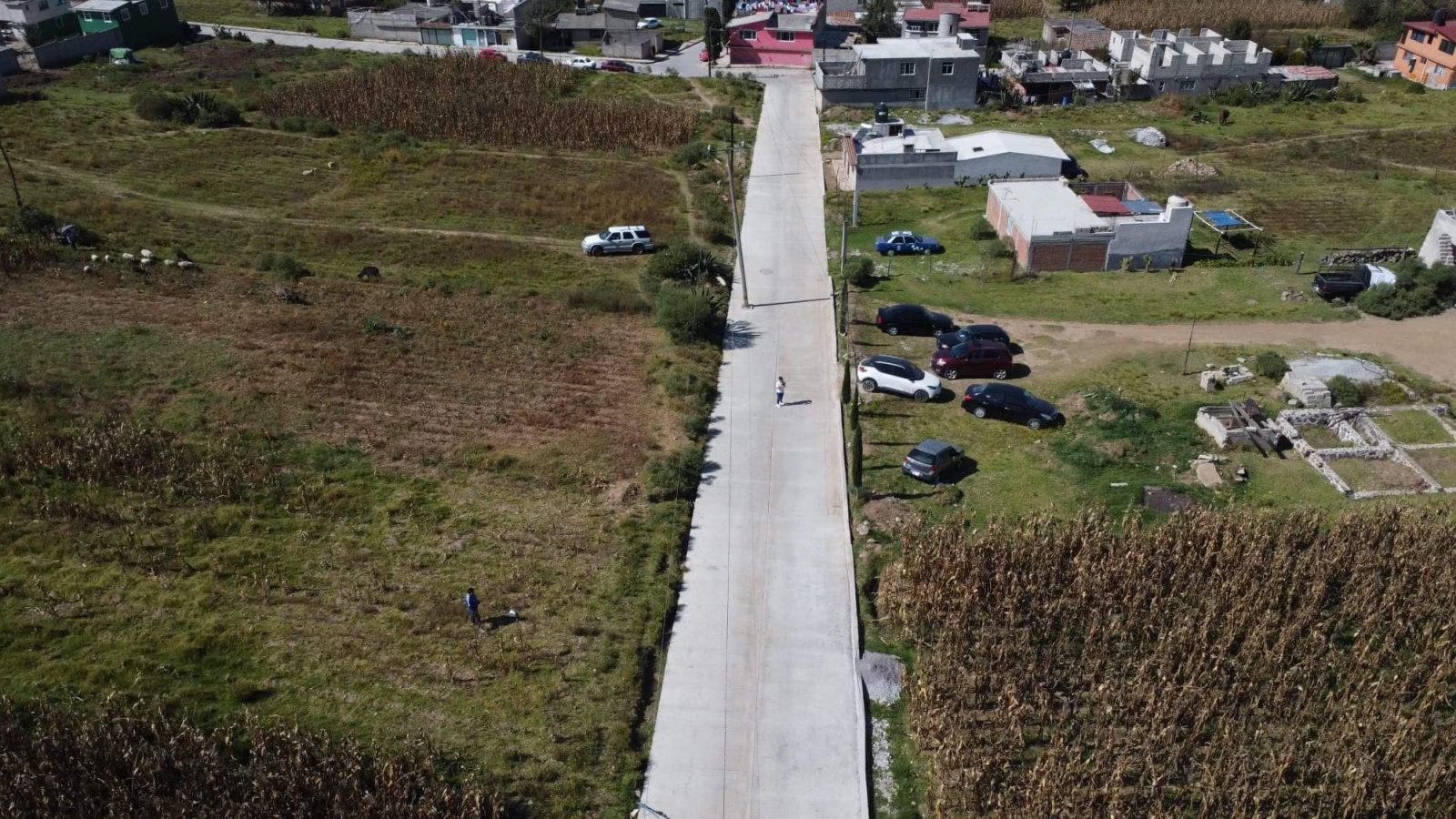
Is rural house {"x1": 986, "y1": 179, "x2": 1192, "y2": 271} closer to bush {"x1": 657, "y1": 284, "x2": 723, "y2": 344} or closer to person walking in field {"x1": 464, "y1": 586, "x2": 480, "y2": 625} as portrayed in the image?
bush {"x1": 657, "y1": 284, "x2": 723, "y2": 344}

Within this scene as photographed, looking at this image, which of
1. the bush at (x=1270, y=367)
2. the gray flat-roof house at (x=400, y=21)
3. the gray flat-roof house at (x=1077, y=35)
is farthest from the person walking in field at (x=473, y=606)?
the gray flat-roof house at (x=1077, y=35)

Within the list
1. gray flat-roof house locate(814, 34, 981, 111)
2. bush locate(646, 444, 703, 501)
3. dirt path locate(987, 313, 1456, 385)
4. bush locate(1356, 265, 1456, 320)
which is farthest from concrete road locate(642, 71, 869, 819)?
gray flat-roof house locate(814, 34, 981, 111)

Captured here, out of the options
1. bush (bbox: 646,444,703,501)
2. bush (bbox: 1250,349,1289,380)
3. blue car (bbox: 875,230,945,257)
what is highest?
blue car (bbox: 875,230,945,257)

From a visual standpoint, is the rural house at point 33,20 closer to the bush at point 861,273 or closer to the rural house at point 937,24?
the rural house at point 937,24

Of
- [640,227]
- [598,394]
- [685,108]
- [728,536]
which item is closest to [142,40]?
[685,108]

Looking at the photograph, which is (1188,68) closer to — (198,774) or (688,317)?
(688,317)

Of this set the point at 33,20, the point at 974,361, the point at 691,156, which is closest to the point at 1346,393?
the point at 974,361
